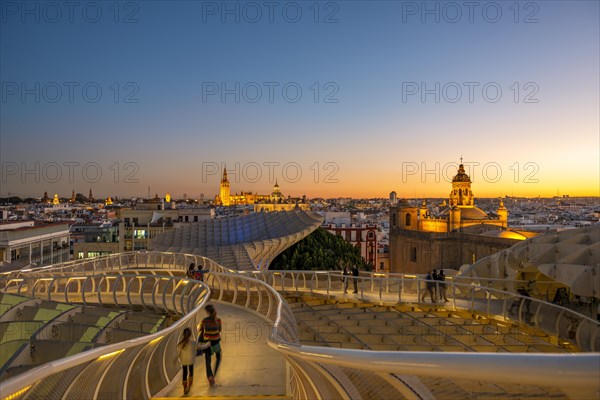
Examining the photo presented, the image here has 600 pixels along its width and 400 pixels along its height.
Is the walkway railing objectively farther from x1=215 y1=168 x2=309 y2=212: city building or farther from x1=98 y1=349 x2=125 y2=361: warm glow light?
x1=215 y1=168 x2=309 y2=212: city building

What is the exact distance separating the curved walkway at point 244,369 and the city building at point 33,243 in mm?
28053

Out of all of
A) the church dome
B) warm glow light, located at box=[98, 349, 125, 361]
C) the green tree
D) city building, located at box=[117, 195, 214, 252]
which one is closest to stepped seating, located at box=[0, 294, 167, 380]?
warm glow light, located at box=[98, 349, 125, 361]

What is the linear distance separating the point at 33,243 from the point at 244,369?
1475 inches

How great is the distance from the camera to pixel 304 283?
13297 millimetres

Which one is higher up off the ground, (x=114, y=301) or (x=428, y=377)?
(x=428, y=377)

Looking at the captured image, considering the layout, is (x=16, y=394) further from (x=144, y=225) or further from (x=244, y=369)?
(x=144, y=225)

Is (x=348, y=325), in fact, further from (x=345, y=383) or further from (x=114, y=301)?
(x=345, y=383)

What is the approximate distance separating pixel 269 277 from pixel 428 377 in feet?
39.1

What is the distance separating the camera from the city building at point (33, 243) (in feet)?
109

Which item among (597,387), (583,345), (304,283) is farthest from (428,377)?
(304,283)

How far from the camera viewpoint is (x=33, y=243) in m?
37.6

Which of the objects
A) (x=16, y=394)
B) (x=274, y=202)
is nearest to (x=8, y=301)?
(x=16, y=394)

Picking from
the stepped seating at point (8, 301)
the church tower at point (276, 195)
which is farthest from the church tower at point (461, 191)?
the church tower at point (276, 195)

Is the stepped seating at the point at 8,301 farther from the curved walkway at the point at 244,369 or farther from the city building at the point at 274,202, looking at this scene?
the city building at the point at 274,202
